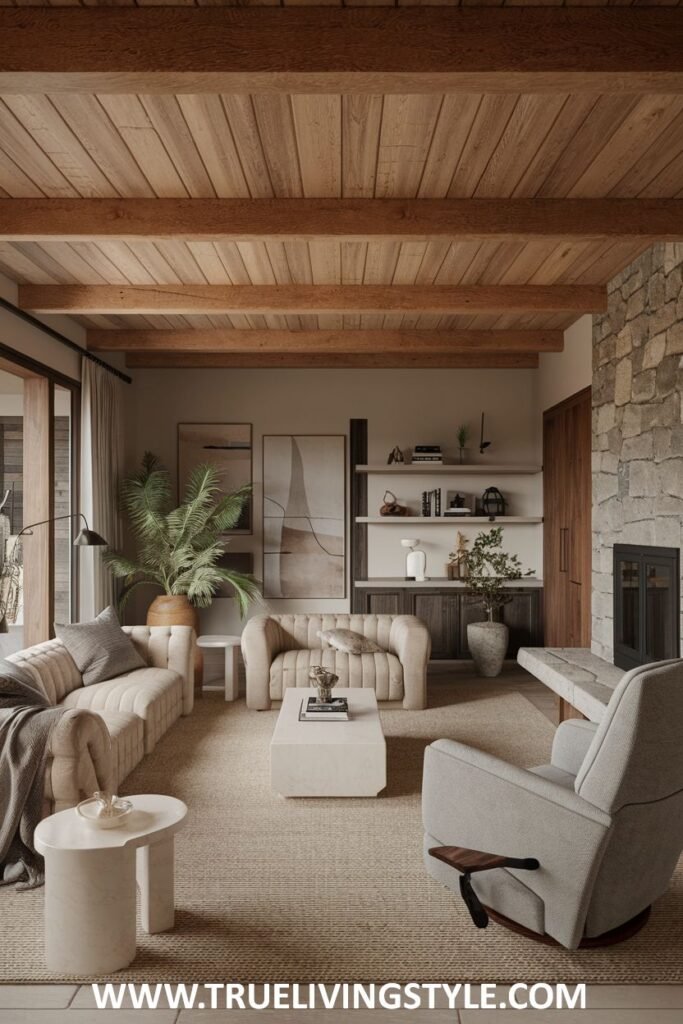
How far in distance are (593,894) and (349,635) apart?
3306 mm

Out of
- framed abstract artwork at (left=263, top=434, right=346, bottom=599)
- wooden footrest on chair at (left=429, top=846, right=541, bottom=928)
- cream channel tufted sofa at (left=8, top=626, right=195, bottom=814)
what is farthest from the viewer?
framed abstract artwork at (left=263, top=434, right=346, bottom=599)

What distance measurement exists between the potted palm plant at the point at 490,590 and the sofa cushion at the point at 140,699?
2808 millimetres

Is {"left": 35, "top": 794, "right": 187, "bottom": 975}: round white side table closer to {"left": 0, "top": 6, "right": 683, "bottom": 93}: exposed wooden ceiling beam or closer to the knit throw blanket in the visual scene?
the knit throw blanket

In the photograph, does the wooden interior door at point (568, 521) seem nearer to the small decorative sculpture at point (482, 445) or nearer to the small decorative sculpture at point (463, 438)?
the small decorative sculpture at point (482, 445)

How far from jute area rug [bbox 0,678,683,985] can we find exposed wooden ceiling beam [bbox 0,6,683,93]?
261cm

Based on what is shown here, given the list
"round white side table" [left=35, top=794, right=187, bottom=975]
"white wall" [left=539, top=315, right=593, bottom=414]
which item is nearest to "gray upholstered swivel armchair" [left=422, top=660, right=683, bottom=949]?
"round white side table" [left=35, top=794, right=187, bottom=975]

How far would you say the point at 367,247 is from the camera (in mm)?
4305

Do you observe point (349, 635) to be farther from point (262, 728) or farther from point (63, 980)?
point (63, 980)

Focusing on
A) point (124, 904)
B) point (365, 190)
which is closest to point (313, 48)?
point (365, 190)

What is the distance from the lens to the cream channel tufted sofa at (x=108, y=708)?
120 inches

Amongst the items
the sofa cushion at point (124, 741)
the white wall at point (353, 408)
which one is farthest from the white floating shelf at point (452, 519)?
the sofa cushion at point (124, 741)

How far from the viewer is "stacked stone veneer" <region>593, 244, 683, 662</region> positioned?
156 inches

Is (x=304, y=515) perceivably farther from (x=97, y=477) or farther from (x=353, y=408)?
(x=97, y=477)

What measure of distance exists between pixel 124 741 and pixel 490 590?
379cm
